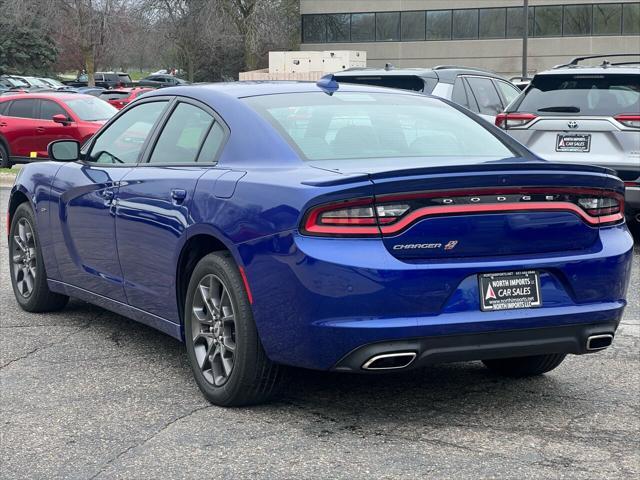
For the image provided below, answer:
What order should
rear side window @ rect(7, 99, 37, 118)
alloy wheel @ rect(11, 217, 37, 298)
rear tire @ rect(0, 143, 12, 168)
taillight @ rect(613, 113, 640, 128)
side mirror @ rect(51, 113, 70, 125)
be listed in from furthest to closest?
rear tire @ rect(0, 143, 12, 168) → rear side window @ rect(7, 99, 37, 118) → side mirror @ rect(51, 113, 70, 125) → taillight @ rect(613, 113, 640, 128) → alloy wheel @ rect(11, 217, 37, 298)

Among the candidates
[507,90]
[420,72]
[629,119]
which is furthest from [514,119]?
[507,90]

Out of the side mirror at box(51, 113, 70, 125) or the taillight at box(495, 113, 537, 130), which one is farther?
the side mirror at box(51, 113, 70, 125)

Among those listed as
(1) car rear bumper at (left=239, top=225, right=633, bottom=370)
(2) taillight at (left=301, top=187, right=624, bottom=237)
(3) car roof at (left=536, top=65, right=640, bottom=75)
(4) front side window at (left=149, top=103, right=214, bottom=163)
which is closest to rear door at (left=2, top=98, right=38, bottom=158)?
(3) car roof at (left=536, top=65, right=640, bottom=75)

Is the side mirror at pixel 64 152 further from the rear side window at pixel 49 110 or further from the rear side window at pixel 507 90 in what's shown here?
the rear side window at pixel 49 110

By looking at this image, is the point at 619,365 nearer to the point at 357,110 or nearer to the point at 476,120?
the point at 476,120

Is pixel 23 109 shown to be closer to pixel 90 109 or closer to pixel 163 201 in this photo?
pixel 90 109

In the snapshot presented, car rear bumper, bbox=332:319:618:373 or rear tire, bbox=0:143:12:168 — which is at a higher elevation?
car rear bumper, bbox=332:319:618:373

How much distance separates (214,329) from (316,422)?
683 mm

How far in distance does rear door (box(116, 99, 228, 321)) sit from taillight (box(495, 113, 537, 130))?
18.6ft

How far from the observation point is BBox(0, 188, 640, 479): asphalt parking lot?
172 inches

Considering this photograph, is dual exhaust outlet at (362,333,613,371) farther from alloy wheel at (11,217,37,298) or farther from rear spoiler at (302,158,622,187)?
alloy wheel at (11,217,37,298)

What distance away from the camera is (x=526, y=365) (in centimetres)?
578

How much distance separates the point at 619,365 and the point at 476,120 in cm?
160

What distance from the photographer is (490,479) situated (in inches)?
166
